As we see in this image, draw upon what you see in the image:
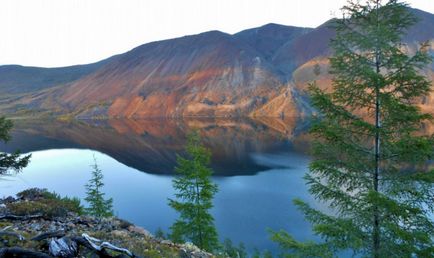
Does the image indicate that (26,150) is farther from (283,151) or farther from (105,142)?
(283,151)

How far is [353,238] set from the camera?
9273 millimetres

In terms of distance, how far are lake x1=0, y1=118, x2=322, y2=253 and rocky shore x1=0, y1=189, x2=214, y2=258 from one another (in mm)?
14523

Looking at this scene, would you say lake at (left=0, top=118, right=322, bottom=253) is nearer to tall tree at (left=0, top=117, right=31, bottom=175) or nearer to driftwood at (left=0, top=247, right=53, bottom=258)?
tall tree at (left=0, top=117, right=31, bottom=175)

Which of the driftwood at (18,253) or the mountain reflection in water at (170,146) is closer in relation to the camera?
the driftwood at (18,253)

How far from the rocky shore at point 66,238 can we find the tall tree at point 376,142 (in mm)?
4719

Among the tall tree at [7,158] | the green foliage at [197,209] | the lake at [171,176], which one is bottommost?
the lake at [171,176]

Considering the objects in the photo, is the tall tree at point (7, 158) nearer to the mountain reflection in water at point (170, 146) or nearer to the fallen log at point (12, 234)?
the fallen log at point (12, 234)

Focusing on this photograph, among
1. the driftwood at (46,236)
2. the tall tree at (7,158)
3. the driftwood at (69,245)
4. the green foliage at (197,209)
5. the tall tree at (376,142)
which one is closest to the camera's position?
the driftwood at (69,245)

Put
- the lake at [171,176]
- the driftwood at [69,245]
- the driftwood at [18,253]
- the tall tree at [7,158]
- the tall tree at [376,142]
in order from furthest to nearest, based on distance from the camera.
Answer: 1. the lake at [171,176]
2. the tall tree at [7,158]
3. the tall tree at [376,142]
4. the driftwood at [69,245]
5. the driftwood at [18,253]

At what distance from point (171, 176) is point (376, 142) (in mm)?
44402

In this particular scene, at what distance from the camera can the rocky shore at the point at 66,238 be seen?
5.17m

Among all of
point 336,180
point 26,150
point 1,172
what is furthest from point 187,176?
point 26,150

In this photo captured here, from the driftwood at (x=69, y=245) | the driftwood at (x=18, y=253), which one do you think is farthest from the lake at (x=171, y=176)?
the driftwood at (x=18, y=253)

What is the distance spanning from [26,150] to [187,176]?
79854mm
